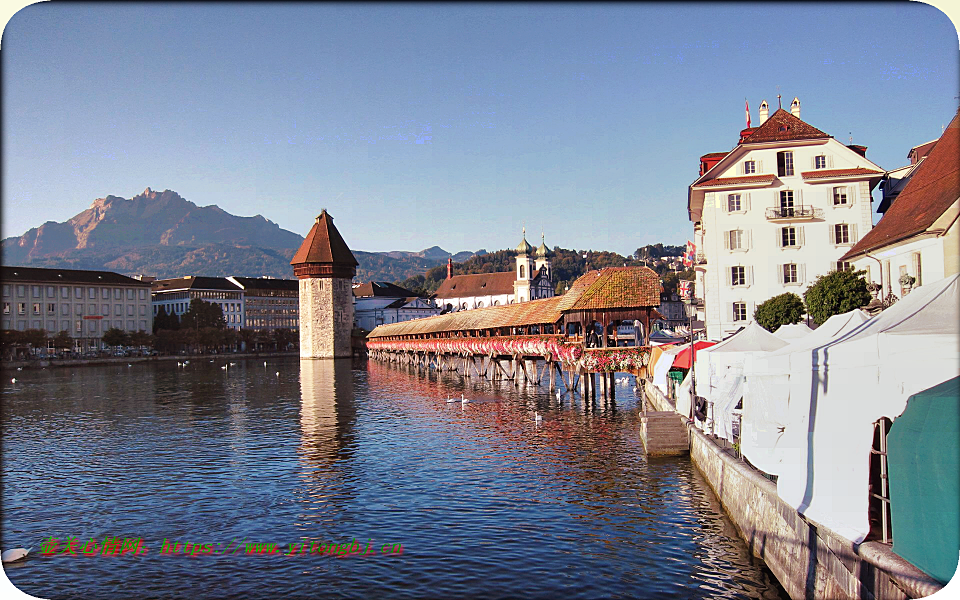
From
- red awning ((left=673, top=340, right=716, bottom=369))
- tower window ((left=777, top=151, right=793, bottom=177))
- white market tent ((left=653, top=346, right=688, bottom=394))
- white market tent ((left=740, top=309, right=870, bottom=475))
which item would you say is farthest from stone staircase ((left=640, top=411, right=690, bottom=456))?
tower window ((left=777, top=151, right=793, bottom=177))

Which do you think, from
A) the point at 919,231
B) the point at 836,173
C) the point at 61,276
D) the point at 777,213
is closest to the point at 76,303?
the point at 61,276

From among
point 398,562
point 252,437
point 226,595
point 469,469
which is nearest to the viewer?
point 226,595

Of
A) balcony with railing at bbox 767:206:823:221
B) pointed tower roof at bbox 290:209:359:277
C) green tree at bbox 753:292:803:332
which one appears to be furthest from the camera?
pointed tower roof at bbox 290:209:359:277

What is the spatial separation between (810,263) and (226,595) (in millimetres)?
39954

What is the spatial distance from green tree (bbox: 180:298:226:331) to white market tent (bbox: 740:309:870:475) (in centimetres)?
13488

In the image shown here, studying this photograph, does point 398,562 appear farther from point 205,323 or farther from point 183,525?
point 205,323

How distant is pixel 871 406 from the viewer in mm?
7672

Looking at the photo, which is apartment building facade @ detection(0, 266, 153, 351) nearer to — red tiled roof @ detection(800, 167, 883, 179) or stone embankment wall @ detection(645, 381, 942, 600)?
red tiled roof @ detection(800, 167, 883, 179)

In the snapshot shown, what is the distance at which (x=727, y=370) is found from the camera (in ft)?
53.0

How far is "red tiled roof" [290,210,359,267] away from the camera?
113 meters

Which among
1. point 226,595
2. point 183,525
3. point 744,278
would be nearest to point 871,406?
point 226,595

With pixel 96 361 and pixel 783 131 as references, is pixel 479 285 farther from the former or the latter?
pixel 783 131

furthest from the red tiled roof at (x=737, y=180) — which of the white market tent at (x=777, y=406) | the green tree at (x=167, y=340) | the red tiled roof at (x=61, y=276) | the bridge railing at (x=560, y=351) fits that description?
the green tree at (x=167, y=340)

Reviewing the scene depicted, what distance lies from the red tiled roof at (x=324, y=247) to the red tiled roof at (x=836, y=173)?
78.8 metres
